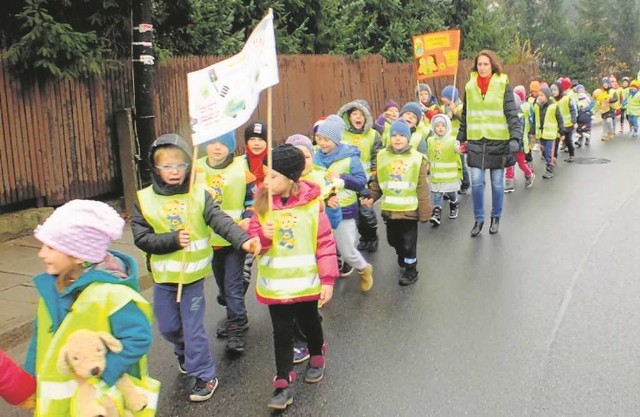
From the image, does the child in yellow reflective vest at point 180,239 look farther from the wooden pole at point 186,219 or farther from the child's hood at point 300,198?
the child's hood at point 300,198

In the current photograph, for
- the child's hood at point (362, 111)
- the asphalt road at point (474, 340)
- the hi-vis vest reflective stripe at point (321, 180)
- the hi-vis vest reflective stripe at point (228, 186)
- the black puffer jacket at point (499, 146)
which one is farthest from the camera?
the black puffer jacket at point (499, 146)

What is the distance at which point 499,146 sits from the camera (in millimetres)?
8383

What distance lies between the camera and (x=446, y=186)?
9430 mm

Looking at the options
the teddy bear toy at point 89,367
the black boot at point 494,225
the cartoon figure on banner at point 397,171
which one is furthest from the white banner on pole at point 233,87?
the black boot at point 494,225

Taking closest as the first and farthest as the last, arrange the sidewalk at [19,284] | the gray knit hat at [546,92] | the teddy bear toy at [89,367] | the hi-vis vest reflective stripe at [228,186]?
the teddy bear toy at [89,367], the hi-vis vest reflective stripe at [228,186], the sidewalk at [19,284], the gray knit hat at [546,92]

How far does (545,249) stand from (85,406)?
6.18 meters

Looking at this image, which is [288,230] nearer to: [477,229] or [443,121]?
[477,229]

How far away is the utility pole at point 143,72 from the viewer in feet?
27.9

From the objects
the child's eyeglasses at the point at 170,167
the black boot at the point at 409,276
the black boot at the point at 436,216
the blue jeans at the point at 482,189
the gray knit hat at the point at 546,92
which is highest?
the gray knit hat at the point at 546,92

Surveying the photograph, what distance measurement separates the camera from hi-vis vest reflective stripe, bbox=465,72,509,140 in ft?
27.1

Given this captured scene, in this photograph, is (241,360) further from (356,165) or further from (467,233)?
(467,233)

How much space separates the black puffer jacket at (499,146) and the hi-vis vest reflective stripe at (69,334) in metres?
6.36

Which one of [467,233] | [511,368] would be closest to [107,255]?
[511,368]

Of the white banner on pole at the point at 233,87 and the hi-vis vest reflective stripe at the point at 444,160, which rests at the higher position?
the white banner on pole at the point at 233,87
